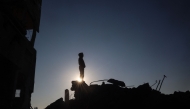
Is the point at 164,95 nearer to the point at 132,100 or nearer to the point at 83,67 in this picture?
the point at 132,100

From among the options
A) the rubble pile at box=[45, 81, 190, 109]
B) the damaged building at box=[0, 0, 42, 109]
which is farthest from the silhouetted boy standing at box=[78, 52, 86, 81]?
the damaged building at box=[0, 0, 42, 109]

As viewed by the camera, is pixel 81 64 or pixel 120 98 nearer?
pixel 120 98

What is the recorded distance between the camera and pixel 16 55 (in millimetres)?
14391

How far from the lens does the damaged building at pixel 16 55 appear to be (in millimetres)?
13289

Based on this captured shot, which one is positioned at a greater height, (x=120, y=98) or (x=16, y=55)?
(x=16, y=55)

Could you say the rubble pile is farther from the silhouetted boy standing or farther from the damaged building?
the damaged building

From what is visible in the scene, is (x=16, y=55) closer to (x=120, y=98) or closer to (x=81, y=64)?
(x=81, y=64)

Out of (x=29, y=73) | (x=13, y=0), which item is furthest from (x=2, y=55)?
(x=13, y=0)

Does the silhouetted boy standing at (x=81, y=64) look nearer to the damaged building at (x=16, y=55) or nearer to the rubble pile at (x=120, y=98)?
the rubble pile at (x=120, y=98)

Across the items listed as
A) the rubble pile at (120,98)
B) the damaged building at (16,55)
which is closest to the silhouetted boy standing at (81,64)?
the rubble pile at (120,98)

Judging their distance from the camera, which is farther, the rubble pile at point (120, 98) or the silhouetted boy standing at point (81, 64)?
the silhouetted boy standing at point (81, 64)

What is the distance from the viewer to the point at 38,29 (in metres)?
19.2

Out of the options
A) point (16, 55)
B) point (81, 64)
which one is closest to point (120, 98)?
point (81, 64)

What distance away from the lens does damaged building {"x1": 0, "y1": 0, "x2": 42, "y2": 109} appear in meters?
13.3
